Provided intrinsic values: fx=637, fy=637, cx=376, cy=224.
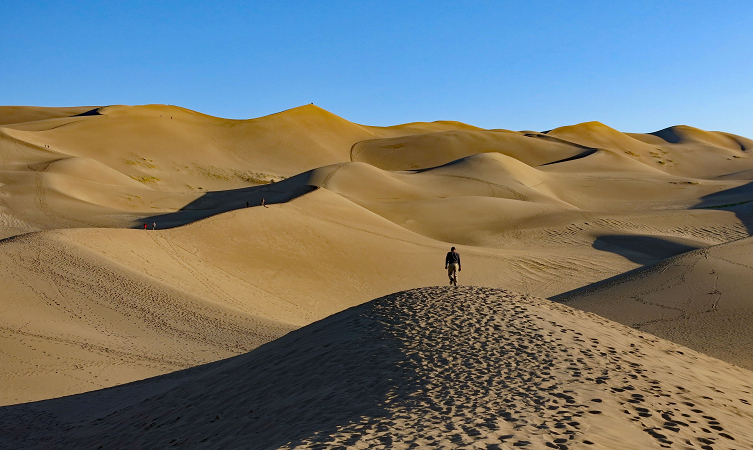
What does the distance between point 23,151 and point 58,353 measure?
36.5m

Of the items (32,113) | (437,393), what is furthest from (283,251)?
(32,113)

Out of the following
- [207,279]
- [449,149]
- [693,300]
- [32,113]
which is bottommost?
[207,279]

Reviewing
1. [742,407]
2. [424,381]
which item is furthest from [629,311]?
[424,381]

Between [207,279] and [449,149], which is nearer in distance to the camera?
[207,279]

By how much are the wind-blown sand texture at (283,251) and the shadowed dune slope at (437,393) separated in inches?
9.7

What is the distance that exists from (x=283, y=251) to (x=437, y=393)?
15.7m

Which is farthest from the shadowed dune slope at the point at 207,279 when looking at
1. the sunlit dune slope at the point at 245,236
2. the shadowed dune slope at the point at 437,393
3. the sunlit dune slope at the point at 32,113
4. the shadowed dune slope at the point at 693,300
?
the sunlit dune slope at the point at 32,113

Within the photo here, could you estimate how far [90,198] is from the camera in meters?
34.3

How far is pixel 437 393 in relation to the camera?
21.0 ft

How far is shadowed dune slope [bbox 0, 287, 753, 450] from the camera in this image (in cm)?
554

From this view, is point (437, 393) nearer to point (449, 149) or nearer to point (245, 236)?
point (245, 236)

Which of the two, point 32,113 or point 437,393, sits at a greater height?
point 32,113

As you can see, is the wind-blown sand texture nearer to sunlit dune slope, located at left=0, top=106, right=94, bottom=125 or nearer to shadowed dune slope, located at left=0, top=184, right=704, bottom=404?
shadowed dune slope, located at left=0, top=184, right=704, bottom=404

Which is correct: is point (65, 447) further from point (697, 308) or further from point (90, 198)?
point (90, 198)
